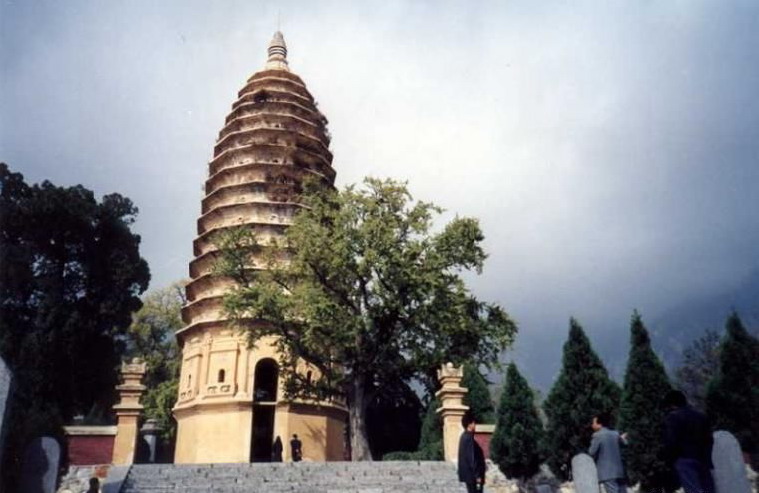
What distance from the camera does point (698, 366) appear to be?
39625 mm

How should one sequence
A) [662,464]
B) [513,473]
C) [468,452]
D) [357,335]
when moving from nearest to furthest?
1. [468,452]
2. [662,464]
3. [513,473]
4. [357,335]

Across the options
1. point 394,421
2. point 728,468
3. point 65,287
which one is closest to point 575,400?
point 728,468

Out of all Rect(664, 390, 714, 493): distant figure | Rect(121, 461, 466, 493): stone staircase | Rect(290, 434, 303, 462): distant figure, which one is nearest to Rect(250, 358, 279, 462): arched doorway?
Rect(290, 434, 303, 462): distant figure

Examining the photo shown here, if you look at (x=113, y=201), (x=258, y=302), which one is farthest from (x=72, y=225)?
(x=258, y=302)

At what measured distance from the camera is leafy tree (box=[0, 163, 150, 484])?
77.9ft

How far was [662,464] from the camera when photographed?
14.0 metres

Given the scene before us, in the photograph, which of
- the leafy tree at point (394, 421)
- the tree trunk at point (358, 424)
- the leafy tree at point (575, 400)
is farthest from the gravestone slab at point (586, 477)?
the leafy tree at point (394, 421)

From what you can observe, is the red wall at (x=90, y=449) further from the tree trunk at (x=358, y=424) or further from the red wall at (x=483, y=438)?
the red wall at (x=483, y=438)

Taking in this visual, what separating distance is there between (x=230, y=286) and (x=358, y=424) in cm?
729

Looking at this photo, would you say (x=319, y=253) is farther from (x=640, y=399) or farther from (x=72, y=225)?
(x=72, y=225)

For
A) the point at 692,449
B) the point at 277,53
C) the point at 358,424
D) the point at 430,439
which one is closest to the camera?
the point at 692,449

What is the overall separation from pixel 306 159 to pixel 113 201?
8.47 meters

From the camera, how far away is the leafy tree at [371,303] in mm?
18062

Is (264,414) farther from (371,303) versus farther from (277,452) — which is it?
(371,303)
